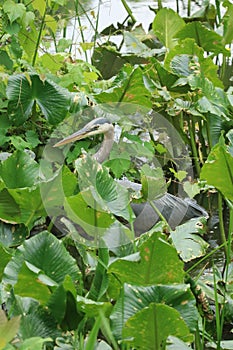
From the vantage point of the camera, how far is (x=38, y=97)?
3.13 m

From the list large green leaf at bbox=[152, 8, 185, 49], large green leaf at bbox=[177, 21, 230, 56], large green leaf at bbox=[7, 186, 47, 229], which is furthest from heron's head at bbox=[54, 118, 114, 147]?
large green leaf at bbox=[7, 186, 47, 229]

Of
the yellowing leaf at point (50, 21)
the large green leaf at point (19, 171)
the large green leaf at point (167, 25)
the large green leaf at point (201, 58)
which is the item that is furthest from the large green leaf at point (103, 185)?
the large green leaf at point (167, 25)

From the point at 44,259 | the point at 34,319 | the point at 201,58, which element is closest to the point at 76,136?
the point at 201,58

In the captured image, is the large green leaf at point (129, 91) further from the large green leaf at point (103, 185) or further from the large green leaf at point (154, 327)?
the large green leaf at point (154, 327)

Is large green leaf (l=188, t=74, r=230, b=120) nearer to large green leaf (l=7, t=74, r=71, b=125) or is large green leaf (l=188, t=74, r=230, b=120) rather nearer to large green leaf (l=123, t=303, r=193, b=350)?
large green leaf (l=7, t=74, r=71, b=125)

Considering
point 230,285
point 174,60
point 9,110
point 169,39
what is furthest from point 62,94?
point 230,285

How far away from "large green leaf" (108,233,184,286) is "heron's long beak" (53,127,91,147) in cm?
134

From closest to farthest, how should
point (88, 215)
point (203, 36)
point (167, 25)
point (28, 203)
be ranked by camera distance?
point (88, 215)
point (28, 203)
point (203, 36)
point (167, 25)

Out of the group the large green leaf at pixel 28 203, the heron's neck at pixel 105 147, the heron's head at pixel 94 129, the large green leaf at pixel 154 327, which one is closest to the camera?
the large green leaf at pixel 154 327

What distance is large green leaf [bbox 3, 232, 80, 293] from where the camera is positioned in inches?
70.7

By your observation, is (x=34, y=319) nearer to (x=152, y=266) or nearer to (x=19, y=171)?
(x=152, y=266)

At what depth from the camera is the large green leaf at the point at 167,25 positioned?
382 centimetres

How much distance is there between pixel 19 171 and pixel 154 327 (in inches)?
32.0

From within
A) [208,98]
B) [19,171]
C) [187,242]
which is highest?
[208,98]
